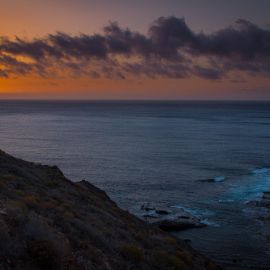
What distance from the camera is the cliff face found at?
1438 cm

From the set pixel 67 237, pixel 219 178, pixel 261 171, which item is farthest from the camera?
pixel 261 171

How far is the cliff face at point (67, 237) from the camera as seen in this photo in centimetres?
1438

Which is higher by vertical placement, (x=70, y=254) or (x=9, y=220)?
(x=9, y=220)

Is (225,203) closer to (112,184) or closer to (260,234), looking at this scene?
(260,234)

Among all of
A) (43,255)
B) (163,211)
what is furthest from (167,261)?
(163,211)

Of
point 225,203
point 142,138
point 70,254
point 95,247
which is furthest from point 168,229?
point 142,138

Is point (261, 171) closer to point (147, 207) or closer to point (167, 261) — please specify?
point (147, 207)

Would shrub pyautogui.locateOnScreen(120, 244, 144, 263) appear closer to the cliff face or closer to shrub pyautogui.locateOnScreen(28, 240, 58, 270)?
the cliff face

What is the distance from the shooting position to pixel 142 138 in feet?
433

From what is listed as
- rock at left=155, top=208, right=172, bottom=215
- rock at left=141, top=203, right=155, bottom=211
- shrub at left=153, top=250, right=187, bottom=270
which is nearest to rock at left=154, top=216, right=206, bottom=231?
rock at left=155, top=208, right=172, bottom=215

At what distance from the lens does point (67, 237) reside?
60.0ft

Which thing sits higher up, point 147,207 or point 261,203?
point 147,207

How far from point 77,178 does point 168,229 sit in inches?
1148

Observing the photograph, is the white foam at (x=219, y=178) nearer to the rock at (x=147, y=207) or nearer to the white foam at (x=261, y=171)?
the white foam at (x=261, y=171)
